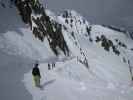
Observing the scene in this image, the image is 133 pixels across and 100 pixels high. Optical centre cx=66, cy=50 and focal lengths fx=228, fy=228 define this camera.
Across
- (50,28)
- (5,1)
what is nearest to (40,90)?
(5,1)

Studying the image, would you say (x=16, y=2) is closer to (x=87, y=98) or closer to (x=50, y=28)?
(x=50, y=28)

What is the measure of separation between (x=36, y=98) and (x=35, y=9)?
4638 cm

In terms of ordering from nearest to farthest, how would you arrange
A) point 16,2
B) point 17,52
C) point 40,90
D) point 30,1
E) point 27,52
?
point 40,90
point 17,52
point 27,52
point 16,2
point 30,1

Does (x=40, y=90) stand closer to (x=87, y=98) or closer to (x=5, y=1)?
(x=87, y=98)

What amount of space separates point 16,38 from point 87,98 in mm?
27759

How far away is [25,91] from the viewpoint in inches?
727

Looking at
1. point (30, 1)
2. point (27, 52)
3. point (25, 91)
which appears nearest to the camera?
point (25, 91)

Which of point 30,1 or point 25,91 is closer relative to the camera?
point 25,91

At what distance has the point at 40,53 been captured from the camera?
1876 inches

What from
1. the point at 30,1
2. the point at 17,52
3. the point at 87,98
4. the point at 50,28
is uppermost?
the point at 30,1

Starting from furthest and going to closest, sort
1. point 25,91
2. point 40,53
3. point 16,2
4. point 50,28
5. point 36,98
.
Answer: point 50,28 < point 16,2 < point 40,53 < point 25,91 < point 36,98

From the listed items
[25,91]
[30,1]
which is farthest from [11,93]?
[30,1]

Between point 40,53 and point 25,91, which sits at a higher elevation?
point 40,53

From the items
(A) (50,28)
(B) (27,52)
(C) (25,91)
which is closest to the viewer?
(C) (25,91)
